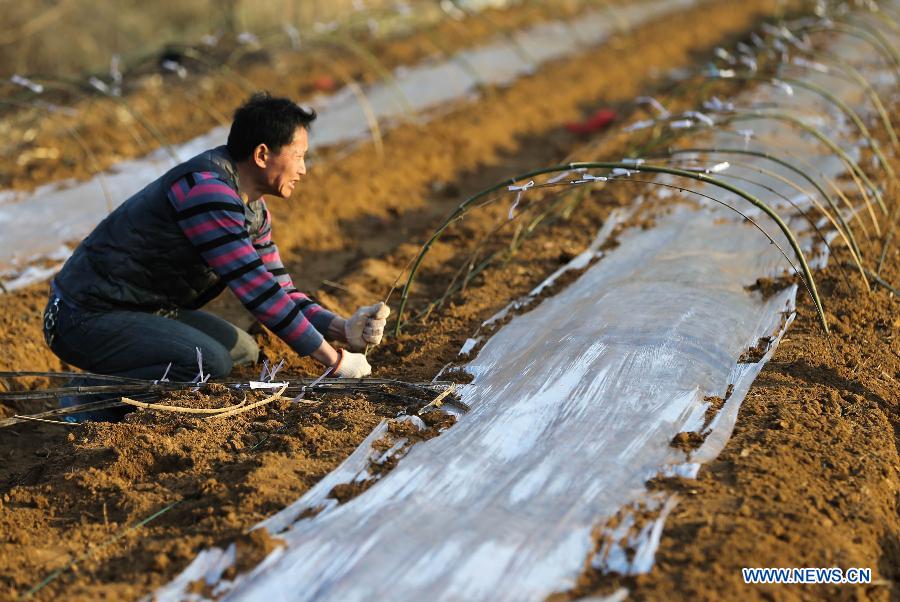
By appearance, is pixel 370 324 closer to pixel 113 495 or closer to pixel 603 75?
pixel 113 495

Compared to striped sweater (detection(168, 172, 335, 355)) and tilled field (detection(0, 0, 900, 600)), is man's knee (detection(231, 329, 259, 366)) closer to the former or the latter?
tilled field (detection(0, 0, 900, 600))

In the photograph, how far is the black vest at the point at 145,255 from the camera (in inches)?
139

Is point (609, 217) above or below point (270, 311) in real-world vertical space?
below

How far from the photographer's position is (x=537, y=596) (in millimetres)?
2465

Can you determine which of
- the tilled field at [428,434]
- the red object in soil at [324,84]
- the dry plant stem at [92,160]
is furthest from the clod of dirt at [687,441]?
the red object in soil at [324,84]

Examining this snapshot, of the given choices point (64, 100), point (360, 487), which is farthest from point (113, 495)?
point (64, 100)

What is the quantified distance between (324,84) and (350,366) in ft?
19.1

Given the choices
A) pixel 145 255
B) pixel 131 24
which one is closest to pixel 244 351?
pixel 145 255

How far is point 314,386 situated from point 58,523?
103 cm

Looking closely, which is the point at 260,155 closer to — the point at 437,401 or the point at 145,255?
the point at 145,255

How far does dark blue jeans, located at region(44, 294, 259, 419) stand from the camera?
3691mm

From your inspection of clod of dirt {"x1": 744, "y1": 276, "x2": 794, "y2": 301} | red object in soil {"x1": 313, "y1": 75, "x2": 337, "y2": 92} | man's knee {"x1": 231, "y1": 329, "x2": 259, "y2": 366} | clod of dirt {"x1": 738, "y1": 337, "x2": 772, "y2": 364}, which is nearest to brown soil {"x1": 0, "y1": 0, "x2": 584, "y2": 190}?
red object in soil {"x1": 313, "y1": 75, "x2": 337, "y2": 92}

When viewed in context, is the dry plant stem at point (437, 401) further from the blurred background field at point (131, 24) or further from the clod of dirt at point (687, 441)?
the blurred background field at point (131, 24)

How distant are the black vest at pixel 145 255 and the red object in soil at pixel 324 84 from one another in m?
5.39
